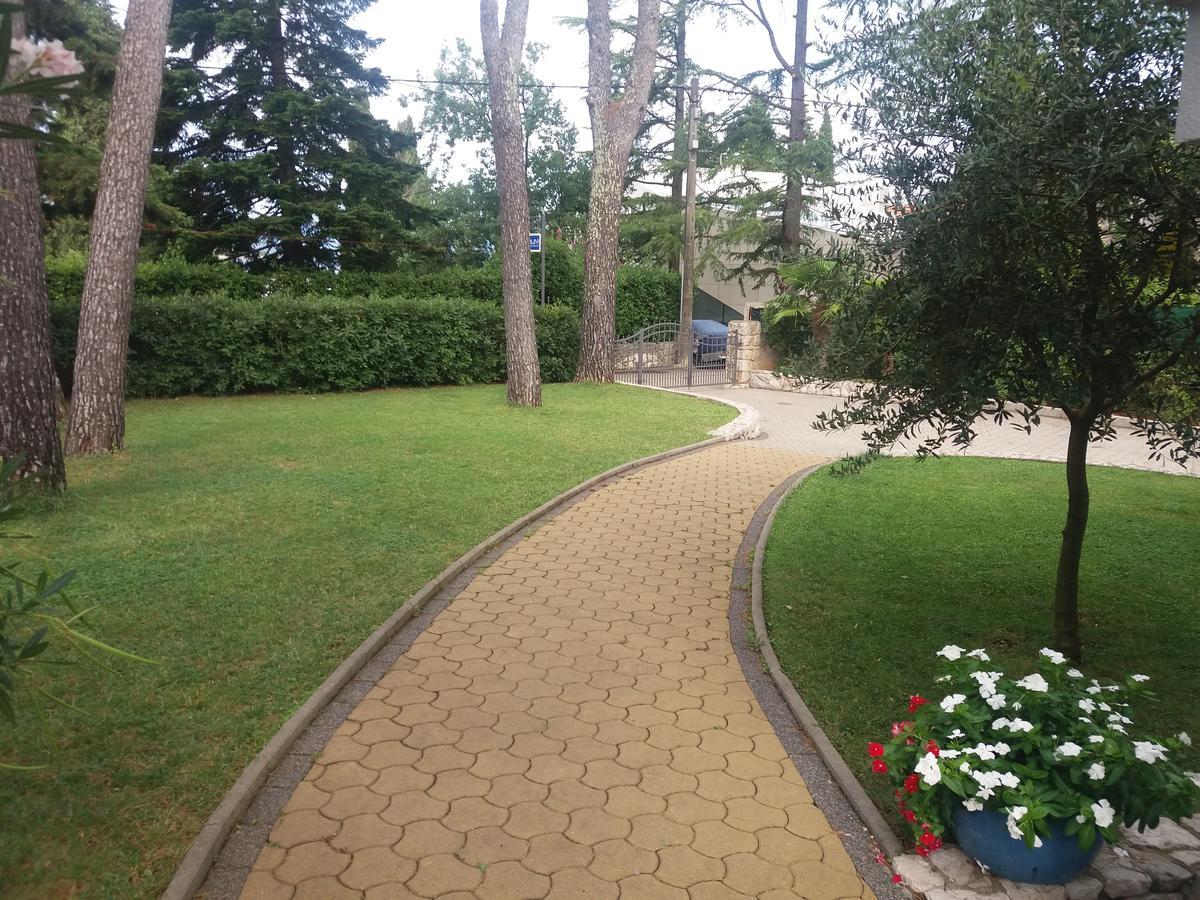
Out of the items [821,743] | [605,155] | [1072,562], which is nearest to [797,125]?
→ [605,155]

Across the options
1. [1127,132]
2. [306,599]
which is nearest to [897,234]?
[1127,132]

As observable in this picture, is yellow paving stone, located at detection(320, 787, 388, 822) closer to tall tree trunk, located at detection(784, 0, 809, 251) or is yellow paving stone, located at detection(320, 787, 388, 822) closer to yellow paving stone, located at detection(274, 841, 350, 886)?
yellow paving stone, located at detection(274, 841, 350, 886)

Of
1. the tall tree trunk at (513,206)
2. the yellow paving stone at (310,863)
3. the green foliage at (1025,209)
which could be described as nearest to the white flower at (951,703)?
the green foliage at (1025,209)

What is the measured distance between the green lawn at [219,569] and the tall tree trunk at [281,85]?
1112 cm

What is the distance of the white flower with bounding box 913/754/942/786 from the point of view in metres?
3.06

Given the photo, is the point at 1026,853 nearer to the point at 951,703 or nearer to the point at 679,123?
the point at 951,703

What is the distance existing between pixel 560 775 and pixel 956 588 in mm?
4147

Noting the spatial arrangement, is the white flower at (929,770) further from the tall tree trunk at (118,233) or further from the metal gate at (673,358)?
the metal gate at (673,358)

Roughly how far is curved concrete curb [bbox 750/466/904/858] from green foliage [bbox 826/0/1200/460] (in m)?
1.60

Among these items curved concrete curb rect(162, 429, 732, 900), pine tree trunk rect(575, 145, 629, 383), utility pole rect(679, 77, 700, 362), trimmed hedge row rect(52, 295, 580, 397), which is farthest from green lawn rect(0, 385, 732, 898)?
utility pole rect(679, 77, 700, 362)

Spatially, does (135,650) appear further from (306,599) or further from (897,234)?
(897,234)

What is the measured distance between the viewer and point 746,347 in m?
23.6

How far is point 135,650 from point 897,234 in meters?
4.81

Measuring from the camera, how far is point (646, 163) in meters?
36.1
